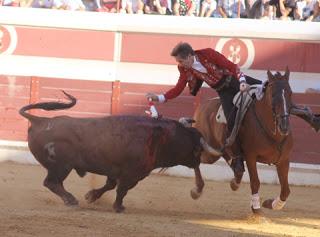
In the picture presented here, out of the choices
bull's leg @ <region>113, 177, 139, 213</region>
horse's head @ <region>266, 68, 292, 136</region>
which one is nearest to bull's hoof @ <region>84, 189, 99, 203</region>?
bull's leg @ <region>113, 177, 139, 213</region>

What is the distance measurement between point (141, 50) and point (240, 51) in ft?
4.63

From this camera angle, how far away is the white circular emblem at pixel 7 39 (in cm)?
1162

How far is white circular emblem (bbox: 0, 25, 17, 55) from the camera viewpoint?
38.1 feet

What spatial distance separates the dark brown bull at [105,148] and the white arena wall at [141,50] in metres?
4.08

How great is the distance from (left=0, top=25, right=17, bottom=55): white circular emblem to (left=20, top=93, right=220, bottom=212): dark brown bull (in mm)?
4880

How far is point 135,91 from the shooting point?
11.3 meters

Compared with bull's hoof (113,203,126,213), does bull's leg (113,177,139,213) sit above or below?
above

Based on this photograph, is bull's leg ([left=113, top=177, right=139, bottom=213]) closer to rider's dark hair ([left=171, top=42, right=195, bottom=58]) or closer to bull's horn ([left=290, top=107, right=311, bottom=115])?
rider's dark hair ([left=171, top=42, right=195, bottom=58])

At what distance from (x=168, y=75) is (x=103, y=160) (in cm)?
449

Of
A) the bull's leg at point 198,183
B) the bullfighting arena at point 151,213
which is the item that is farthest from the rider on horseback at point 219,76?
the bullfighting arena at point 151,213

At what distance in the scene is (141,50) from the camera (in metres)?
11.3

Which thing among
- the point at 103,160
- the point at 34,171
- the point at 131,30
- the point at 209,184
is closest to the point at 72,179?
the point at 34,171

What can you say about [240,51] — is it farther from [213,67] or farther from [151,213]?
[151,213]

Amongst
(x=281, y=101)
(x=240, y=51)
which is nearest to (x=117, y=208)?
(x=281, y=101)
